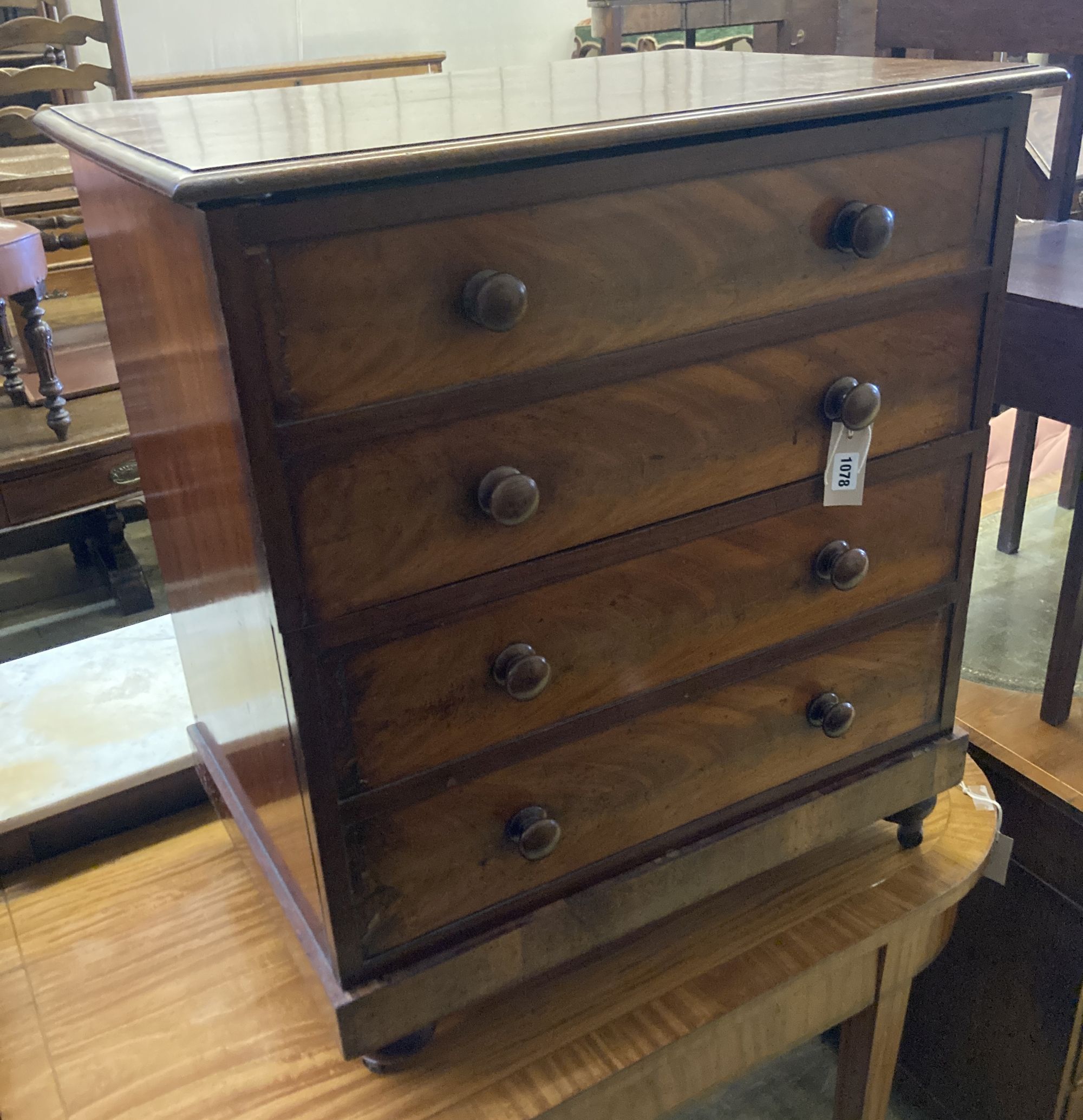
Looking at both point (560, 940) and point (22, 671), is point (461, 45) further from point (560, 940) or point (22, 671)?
point (560, 940)

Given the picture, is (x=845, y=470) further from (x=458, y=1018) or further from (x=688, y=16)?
(x=688, y=16)

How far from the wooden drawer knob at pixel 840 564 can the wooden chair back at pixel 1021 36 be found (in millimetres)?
997

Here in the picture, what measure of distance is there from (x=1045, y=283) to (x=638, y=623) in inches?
32.2

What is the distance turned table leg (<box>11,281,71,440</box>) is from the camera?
2070 millimetres

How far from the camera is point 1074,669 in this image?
124cm

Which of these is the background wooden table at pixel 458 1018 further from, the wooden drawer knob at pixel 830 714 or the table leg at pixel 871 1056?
the wooden drawer knob at pixel 830 714

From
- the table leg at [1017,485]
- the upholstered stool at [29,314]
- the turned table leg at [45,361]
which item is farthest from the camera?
the turned table leg at [45,361]

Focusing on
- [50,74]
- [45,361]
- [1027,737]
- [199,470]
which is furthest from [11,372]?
[1027,737]

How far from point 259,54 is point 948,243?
4000 millimetres

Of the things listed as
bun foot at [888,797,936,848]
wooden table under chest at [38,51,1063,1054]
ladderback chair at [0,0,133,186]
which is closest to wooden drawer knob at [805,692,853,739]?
wooden table under chest at [38,51,1063,1054]

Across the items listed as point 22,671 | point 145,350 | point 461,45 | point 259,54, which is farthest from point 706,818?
point 461,45

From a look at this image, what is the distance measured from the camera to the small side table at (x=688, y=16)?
2559 mm

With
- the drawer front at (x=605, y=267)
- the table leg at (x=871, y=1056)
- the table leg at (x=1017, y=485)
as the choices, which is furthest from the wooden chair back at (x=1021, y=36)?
the table leg at (x=871, y=1056)

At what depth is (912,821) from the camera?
98 cm
